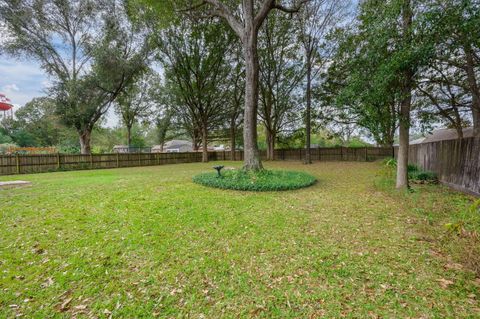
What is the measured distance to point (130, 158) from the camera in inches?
653

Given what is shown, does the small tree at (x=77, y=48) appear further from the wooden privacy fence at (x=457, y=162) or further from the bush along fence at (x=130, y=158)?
the wooden privacy fence at (x=457, y=162)

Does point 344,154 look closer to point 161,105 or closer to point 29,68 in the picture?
point 161,105

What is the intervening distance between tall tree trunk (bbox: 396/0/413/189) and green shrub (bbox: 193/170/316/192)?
8.05 ft

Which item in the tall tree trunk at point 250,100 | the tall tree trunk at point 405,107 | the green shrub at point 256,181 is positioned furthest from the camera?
the tall tree trunk at point 250,100

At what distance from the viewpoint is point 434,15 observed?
4.09m

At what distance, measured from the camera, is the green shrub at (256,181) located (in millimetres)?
5965

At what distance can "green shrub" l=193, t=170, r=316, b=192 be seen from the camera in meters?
5.96

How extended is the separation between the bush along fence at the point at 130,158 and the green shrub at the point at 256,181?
448 inches

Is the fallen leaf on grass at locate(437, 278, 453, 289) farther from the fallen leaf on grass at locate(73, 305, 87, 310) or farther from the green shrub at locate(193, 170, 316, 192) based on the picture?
the green shrub at locate(193, 170, 316, 192)

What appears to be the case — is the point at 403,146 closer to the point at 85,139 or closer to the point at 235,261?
the point at 235,261

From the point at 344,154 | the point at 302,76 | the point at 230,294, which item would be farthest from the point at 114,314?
the point at 344,154

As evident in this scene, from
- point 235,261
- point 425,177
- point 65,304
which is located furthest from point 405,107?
point 65,304

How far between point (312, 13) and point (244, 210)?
14.2 metres

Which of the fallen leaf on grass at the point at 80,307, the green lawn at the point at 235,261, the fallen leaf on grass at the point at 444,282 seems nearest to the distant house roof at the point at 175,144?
the green lawn at the point at 235,261
